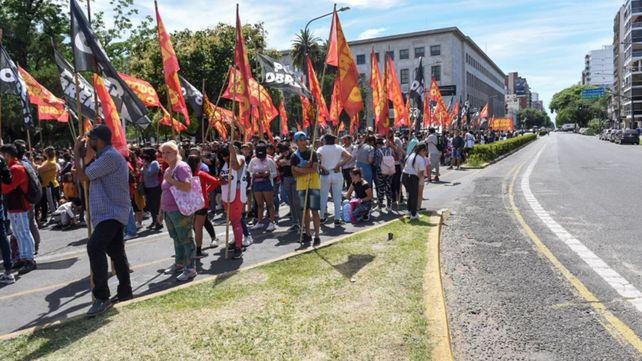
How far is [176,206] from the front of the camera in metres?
6.26

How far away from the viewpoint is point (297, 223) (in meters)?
9.67

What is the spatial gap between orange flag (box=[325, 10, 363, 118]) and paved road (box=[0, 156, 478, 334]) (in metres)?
2.43

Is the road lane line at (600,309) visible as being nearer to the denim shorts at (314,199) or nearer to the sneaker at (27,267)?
the denim shorts at (314,199)

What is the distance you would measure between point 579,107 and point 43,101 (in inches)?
5701

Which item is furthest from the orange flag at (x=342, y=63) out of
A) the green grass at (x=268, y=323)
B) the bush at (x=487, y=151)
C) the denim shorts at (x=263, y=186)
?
the bush at (x=487, y=151)

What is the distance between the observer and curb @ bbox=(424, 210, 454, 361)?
3917mm

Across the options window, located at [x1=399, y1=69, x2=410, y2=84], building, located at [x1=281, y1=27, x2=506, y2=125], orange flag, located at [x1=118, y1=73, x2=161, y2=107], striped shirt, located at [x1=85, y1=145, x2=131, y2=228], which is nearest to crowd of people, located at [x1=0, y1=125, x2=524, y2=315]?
striped shirt, located at [x1=85, y1=145, x2=131, y2=228]

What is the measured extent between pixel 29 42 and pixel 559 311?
1567 inches

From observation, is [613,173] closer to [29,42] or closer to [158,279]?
[158,279]

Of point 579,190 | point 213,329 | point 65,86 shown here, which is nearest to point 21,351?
point 213,329

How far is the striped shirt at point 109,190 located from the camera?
4.98m

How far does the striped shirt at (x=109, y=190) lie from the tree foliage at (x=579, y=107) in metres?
147

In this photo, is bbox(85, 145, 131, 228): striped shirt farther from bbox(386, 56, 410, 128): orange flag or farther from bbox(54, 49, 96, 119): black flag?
bbox(386, 56, 410, 128): orange flag

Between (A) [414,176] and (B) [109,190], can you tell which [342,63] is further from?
(B) [109,190]
